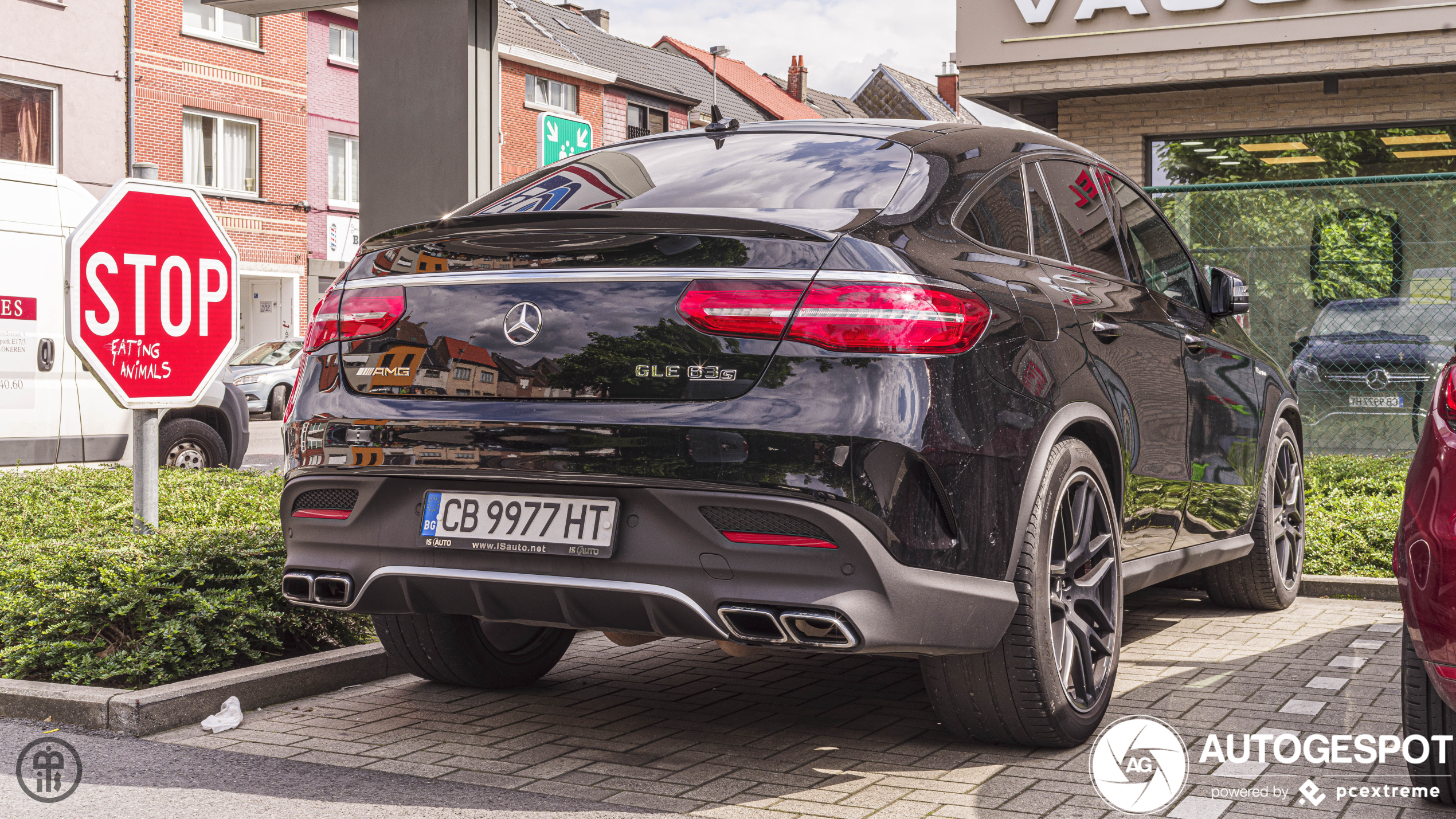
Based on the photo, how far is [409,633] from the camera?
Answer: 4598mm

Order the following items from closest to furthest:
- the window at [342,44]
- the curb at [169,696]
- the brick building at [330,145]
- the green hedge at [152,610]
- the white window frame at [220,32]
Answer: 1. the curb at [169,696]
2. the green hedge at [152,610]
3. the white window frame at [220,32]
4. the brick building at [330,145]
5. the window at [342,44]

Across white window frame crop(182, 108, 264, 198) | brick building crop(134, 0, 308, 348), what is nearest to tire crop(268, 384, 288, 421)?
brick building crop(134, 0, 308, 348)

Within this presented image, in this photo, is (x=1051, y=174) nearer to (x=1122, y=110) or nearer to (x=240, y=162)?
(x=1122, y=110)

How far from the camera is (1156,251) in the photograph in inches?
213

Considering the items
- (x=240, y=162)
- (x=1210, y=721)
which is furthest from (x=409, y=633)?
(x=240, y=162)

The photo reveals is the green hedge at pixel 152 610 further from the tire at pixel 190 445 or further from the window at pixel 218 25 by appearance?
the window at pixel 218 25

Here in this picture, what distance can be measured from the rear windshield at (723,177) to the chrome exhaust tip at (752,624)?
1.07m

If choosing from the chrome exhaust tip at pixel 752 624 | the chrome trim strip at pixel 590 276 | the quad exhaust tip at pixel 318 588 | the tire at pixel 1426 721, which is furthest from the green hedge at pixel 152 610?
the tire at pixel 1426 721

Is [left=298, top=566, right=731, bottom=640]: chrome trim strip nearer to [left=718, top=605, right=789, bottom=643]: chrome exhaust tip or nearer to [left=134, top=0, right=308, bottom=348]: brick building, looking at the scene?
[left=718, top=605, right=789, bottom=643]: chrome exhaust tip

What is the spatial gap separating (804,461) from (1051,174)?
6.03 ft

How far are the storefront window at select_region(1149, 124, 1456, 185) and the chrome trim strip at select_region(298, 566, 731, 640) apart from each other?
1217 cm

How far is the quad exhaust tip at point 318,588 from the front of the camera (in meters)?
3.68

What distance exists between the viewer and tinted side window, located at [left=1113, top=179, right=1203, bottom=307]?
5230 millimetres

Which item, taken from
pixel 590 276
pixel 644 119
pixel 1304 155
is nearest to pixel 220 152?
pixel 644 119
